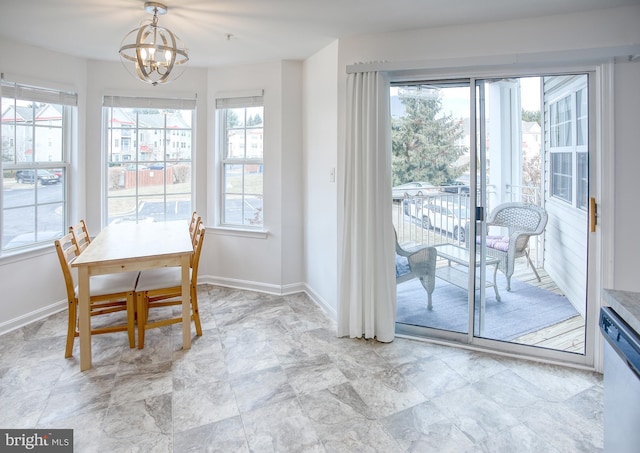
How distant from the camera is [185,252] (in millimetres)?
2771

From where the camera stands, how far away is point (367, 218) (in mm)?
2941

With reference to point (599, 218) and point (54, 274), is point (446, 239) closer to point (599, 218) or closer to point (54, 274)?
point (599, 218)

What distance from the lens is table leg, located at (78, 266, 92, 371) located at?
2.53 meters

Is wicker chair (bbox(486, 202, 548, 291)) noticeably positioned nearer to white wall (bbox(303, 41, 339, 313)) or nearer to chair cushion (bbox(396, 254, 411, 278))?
chair cushion (bbox(396, 254, 411, 278))

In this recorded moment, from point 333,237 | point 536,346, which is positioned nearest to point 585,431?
point 536,346

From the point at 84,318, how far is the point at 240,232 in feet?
6.19

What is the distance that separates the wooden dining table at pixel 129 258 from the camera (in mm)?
2545

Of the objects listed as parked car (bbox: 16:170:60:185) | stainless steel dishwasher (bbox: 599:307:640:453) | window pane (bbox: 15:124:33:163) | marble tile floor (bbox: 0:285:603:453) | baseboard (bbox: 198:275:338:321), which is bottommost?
marble tile floor (bbox: 0:285:603:453)

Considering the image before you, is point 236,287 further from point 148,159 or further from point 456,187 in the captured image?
point 456,187

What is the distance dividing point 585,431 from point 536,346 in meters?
0.84

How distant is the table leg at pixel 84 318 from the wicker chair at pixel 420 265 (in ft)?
7.49

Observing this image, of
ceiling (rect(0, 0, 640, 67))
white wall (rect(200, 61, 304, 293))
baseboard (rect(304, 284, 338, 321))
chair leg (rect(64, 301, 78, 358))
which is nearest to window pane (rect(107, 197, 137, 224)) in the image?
white wall (rect(200, 61, 304, 293))

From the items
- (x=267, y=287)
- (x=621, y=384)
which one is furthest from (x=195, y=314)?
(x=621, y=384)

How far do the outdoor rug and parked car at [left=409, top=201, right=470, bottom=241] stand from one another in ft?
1.43
